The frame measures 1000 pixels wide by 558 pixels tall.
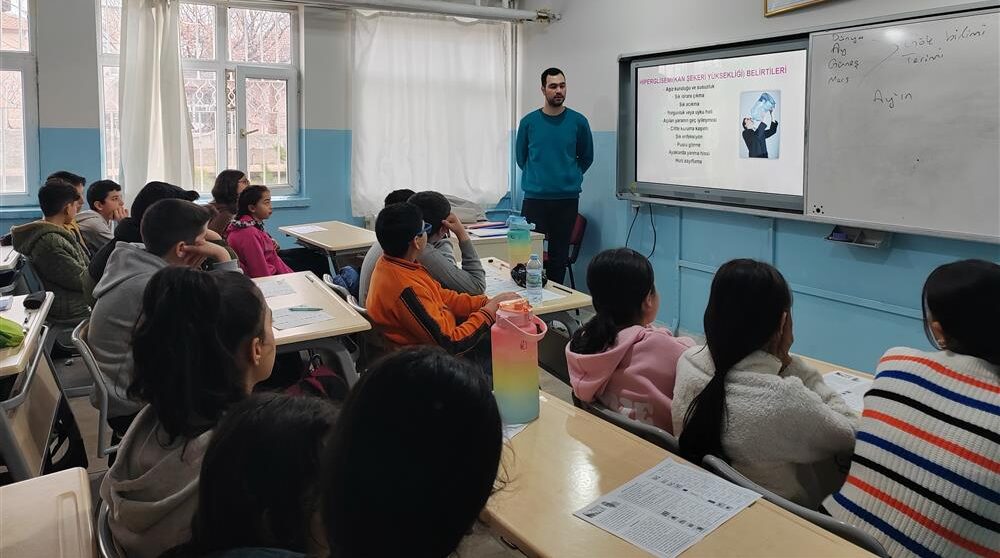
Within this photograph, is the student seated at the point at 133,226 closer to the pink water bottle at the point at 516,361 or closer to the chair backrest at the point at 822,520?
the pink water bottle at the point at 516,361

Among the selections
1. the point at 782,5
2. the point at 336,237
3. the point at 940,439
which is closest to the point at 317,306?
the point at 336,237

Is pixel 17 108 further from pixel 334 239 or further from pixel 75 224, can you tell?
pixel 334 239

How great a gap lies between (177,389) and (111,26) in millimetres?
4640

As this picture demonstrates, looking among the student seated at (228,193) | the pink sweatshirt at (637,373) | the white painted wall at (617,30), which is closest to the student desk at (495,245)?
the student seated at (228,193)

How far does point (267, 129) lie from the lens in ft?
18.1

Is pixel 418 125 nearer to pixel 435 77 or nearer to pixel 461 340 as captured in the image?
pixel 435 77

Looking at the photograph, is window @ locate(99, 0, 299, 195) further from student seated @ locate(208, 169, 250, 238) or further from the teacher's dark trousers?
the teacher's dark trousers

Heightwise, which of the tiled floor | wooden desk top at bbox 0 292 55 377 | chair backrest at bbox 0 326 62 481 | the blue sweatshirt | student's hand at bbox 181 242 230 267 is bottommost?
the tiled floor

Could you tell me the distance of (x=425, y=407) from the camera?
2.58ft

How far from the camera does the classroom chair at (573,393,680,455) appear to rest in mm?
1622

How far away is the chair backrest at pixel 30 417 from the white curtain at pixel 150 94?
276cm

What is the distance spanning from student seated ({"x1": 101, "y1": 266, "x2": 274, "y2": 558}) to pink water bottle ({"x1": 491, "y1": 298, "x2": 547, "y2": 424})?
1.72 ft

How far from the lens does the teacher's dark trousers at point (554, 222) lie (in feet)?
16.7

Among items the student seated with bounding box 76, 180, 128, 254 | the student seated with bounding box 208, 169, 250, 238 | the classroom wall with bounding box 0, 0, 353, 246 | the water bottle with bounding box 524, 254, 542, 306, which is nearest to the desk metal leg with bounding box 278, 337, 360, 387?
the water bottle with bounding box 524, 254, 542, 306
